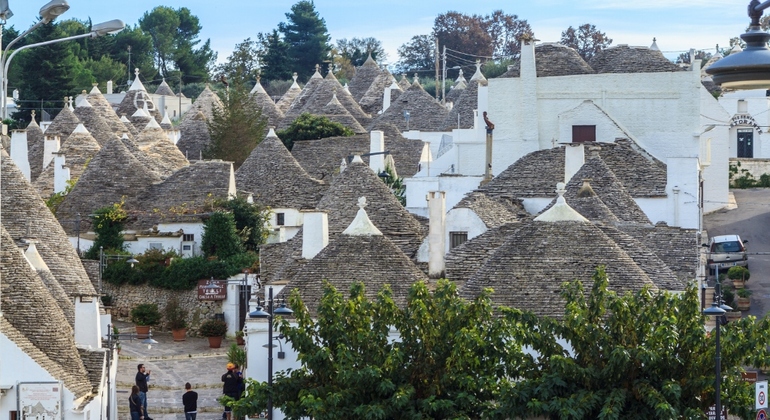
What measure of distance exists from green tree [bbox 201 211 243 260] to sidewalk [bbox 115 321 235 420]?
12.4ft

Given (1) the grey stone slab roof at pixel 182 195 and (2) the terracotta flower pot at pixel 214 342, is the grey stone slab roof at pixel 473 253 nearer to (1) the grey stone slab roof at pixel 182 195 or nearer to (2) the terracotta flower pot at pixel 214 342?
(2) the terracotta flower pot at pixel 214 342

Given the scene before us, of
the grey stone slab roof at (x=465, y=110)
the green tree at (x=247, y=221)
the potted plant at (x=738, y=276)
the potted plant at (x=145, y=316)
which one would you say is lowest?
the potted plant at (x=145, y=316)

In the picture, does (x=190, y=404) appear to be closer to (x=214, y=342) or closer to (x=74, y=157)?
(x=214, y=342)

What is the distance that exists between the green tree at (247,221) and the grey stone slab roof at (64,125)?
827 inches

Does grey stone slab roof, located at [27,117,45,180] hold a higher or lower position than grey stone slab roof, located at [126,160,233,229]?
higher

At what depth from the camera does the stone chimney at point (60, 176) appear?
60219 millimetres

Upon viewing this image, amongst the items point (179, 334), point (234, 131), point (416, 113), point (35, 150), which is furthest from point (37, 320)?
point (416, 113)

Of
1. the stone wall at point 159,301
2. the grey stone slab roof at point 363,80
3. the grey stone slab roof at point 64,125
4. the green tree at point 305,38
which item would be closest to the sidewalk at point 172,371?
the stone wall at point 159,301

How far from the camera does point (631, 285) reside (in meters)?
32.6

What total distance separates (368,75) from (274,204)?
43.8 m

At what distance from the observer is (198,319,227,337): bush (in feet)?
152

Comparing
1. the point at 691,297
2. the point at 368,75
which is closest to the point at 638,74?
the point at 691,297

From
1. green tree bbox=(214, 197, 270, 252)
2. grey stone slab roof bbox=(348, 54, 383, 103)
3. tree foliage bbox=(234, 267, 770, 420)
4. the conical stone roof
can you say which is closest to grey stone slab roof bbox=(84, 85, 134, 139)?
the conical stone roof

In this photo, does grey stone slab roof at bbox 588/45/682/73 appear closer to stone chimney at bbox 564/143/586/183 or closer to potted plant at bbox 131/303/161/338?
stone chimney at bbox 564/143/586/183
